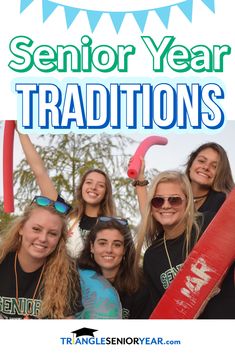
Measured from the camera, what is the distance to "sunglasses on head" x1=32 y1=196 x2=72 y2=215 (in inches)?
137

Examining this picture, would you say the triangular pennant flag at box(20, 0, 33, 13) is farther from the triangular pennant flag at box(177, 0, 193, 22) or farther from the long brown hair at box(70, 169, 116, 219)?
the long brown hair at box(70, 169, 116, 219)

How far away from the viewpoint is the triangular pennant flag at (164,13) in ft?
11.5

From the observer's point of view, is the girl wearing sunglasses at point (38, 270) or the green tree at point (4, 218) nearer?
the girl wearing sunglasses at point (38, 270)

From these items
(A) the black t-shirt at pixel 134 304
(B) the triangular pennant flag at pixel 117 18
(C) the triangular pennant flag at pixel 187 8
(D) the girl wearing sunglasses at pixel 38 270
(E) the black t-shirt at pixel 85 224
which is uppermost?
(C) the triangular pennant flag at pixel 187 8

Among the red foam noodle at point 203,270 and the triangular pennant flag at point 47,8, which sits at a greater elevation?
the triangular pennant flag at point 47,8

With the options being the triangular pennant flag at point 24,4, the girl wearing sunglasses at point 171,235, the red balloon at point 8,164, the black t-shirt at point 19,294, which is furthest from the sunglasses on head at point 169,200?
the triangular pennant flag at point 24,4

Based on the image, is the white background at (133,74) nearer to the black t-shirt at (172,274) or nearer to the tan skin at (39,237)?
the black t-shirt at (172,274)

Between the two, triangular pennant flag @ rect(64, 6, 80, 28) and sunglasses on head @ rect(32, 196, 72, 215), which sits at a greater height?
triangular pennant flag @ rect(64, 6, 80, 28)

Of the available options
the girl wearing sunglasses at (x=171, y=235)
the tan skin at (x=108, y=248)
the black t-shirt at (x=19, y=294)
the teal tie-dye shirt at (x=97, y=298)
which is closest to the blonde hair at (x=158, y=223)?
the girl wearing sunglasses at (x=171, y=235)

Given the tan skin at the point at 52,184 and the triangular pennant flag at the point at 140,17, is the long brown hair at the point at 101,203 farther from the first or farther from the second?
the triangular pennant flag at the point at 140,17

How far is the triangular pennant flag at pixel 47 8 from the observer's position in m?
3.52

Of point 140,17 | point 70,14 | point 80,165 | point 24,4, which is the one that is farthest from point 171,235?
point 24,4

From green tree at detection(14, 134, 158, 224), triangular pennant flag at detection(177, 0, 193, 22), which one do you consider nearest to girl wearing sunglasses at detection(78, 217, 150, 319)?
green tree at detection(14, 134, 158, 224)

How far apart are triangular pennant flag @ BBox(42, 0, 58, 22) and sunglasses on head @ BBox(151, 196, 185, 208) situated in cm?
111
